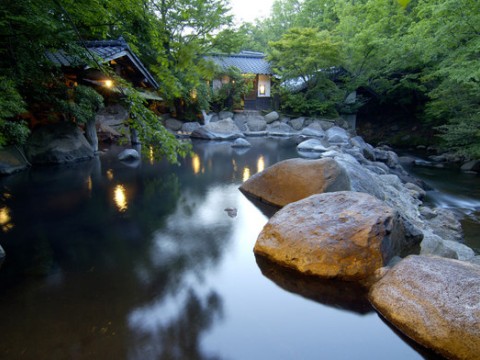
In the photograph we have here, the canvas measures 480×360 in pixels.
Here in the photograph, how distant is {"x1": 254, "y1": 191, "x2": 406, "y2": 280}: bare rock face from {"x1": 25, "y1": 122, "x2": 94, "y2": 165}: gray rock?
7.88 meters

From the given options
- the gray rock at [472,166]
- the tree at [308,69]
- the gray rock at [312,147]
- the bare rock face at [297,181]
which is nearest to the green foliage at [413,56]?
the tree at [308,69]

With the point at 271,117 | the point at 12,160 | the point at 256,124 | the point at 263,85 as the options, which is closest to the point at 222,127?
the point at 256,124

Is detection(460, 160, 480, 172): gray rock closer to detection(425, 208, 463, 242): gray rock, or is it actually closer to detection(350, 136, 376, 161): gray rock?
detection(350, 136, 376, 161): gray rock

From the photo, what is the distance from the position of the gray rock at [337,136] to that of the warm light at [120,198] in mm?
12007

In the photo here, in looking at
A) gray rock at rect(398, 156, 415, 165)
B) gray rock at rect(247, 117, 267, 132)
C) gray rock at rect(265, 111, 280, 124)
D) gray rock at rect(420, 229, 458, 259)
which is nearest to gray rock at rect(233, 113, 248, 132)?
gray rock at rect(247, 117, 267, 132)

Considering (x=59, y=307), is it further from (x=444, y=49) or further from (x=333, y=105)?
(x=333, y=105)

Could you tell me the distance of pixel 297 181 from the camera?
18.9 feet

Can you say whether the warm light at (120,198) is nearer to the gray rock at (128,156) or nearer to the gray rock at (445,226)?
the gray rock at (128,156)

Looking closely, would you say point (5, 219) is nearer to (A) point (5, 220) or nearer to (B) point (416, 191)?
(A) point (5, 220)

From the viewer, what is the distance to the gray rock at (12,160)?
765 centimetres

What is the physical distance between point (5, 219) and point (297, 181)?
5.38 metres

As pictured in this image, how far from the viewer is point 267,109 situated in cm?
2241

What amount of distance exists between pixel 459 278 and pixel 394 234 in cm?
106

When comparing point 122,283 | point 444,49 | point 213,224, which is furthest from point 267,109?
point 122,283
